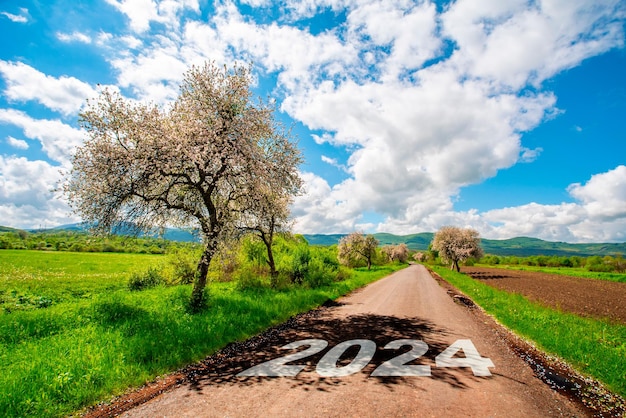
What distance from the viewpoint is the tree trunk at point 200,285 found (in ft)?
41.3

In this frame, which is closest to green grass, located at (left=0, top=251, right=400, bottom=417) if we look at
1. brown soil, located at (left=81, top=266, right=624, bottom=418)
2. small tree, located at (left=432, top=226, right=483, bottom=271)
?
brown soil, located at (left=81, top=266, right=624, bottom=418)

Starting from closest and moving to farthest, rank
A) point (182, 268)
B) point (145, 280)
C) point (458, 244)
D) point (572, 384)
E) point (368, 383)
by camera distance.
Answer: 1. point (368, 383)
2. point (572, 384)
3. point (145, 280)
4. point (182, 268)
5. point (458, 244)

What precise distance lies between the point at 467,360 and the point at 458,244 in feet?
214

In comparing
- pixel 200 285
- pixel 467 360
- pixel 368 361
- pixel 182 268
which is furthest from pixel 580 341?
pixel 182 268

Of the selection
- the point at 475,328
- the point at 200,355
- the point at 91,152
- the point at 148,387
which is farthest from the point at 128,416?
the point at 475,328

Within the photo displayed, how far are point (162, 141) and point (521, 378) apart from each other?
13.1m

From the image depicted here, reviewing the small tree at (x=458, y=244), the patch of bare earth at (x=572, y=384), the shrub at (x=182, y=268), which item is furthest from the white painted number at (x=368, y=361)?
the small tree at (x=458, y=244)

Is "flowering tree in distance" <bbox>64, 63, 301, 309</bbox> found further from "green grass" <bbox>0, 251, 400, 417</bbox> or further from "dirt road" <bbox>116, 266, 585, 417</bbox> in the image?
"dirt road" <bbox>116, 266, 585, 417</bbox>

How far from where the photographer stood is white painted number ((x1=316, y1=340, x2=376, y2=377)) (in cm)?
694

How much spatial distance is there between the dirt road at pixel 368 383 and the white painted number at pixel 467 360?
3 centimetres

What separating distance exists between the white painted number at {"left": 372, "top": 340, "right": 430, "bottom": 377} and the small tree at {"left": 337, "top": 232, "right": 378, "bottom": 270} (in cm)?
6328

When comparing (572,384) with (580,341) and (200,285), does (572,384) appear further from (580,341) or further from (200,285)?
(200,285)

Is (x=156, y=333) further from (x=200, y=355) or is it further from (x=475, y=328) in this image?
(x=475, y=328)

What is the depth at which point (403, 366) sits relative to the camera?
24.2 feet
